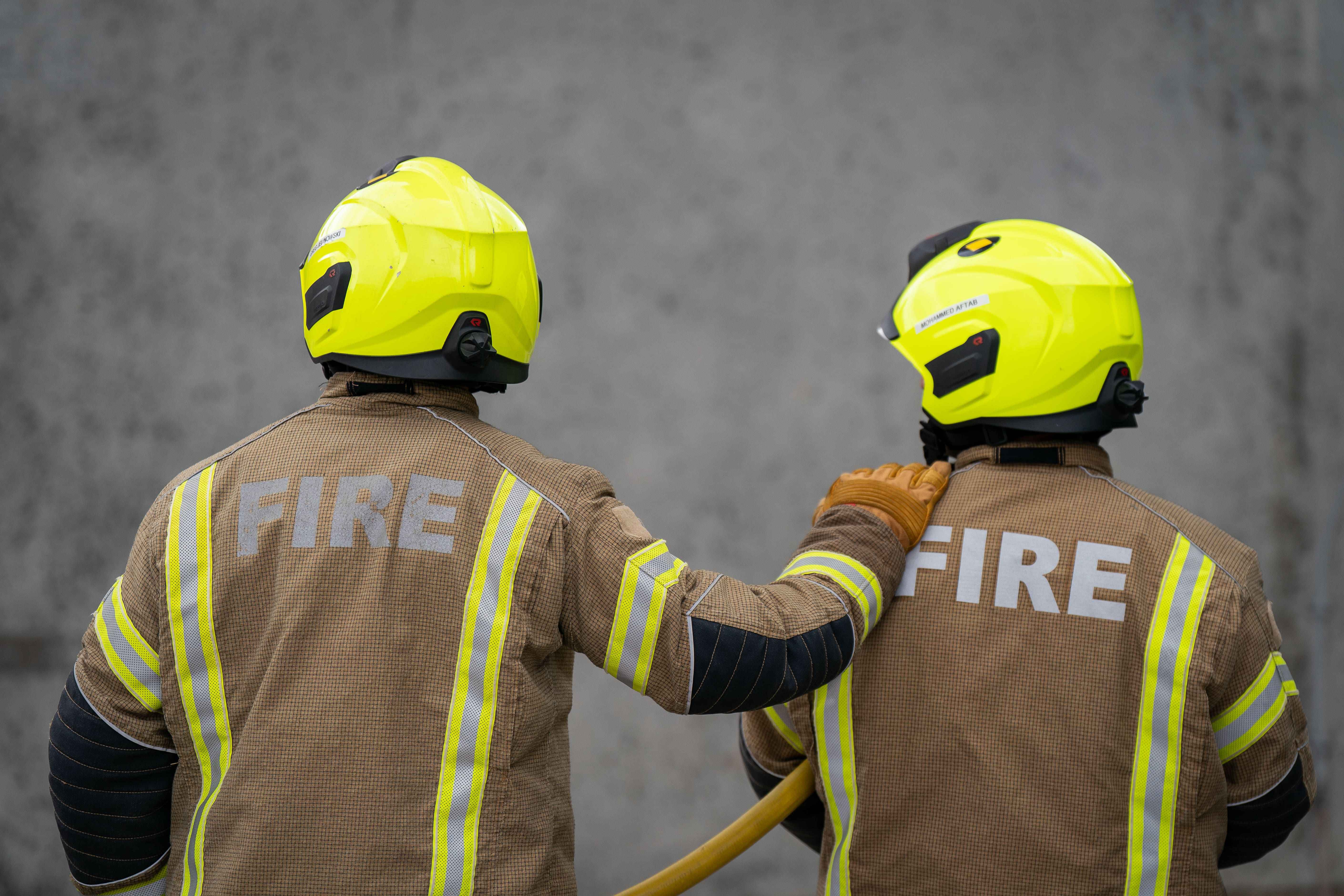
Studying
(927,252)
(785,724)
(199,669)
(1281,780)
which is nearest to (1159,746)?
(1281,780)

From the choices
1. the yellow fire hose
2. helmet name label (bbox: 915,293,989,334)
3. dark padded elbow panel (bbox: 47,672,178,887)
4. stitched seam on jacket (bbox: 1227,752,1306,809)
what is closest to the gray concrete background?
the yellow fire hose

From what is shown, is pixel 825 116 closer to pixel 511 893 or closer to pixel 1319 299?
pixel 1319 299

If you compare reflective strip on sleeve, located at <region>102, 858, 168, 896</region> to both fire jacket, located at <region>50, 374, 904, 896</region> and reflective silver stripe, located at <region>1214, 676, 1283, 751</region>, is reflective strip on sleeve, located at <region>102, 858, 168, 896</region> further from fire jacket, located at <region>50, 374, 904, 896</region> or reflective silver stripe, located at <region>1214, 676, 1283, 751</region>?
reflective silver stripe, located at <region>1214, 676, 1283, 751</region>

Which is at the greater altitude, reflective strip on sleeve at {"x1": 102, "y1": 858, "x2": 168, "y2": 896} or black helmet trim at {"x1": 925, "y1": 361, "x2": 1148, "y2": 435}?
black helmet trim at {"x1": 925, "y1": 361, "x2": 1148, "y2": 435}

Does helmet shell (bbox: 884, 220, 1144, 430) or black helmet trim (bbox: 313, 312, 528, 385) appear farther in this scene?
helmet shell (bbox: 884, 220, 1144, 430)

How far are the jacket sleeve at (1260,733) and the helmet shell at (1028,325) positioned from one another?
440 millimetres

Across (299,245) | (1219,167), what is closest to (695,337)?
(299,245)

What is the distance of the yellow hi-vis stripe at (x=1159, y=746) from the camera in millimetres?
1514

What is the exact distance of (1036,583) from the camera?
5.19ft

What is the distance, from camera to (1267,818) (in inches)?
66.2

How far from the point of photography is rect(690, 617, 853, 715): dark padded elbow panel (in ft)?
4.61

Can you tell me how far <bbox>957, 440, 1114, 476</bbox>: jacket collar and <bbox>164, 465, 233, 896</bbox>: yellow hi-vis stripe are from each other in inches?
52.8

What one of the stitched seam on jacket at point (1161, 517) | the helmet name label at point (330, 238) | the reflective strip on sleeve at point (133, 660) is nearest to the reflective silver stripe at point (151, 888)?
the reflective strip on sleeve at point (133, 660)

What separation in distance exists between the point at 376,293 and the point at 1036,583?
1186 millimetres
